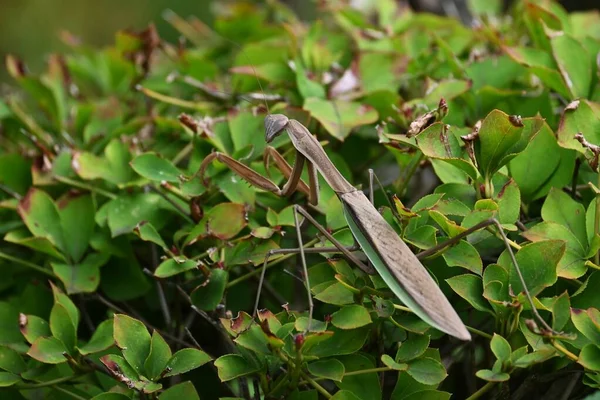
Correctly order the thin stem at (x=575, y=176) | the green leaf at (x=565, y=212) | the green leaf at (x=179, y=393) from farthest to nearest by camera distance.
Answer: the thin stem at (x=575, y=176) < the green leaf at (x=565, y=212) < the green leaf at (x=179, y=393)

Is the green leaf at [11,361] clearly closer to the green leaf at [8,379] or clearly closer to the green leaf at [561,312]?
the green leaf at [8,379]

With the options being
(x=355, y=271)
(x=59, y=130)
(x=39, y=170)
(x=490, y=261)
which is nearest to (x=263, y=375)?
(x=355, y=271)

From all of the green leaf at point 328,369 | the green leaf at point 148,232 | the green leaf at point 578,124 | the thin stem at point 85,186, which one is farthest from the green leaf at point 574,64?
the thin stem at point 85,186

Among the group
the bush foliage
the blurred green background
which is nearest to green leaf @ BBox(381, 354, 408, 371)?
the bush foliage

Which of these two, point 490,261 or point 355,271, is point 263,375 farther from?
point 490,261

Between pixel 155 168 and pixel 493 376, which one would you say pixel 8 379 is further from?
pixel 493 376

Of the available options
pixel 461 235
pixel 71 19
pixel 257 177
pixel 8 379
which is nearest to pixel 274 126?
pixel 257 177
